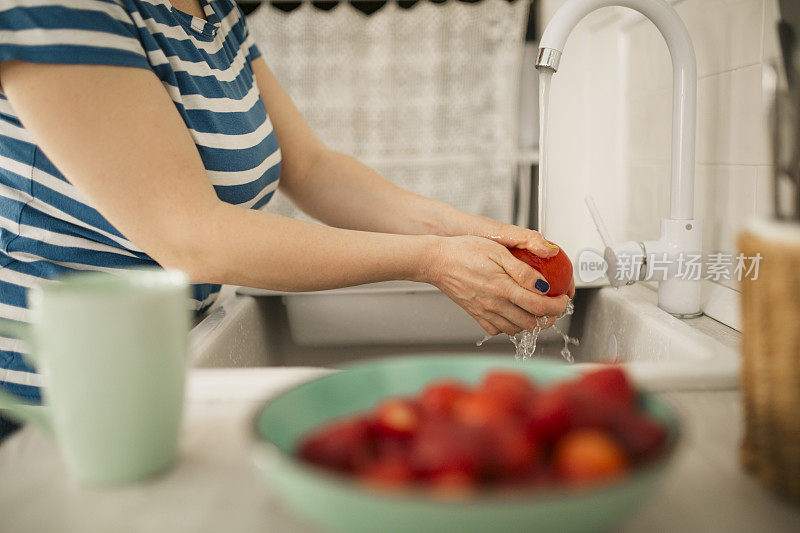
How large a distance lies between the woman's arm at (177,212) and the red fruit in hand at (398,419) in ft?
1.29

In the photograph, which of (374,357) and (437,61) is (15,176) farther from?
(437,61)

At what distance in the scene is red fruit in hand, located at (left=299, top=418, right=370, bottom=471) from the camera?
33 cm

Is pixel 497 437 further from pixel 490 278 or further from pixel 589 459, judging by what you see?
pixel 490 278

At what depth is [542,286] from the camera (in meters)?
Answer: 0.83

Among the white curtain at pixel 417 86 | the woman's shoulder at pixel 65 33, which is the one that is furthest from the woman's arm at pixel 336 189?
the white curtain at pixel 417 86

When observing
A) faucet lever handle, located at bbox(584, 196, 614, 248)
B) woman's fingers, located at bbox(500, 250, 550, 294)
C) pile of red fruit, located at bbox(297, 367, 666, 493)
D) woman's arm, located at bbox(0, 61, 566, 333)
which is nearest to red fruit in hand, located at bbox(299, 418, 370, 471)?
pile of red fruit, located at bbox(297, 367, 666, 493)

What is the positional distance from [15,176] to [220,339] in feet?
0.94

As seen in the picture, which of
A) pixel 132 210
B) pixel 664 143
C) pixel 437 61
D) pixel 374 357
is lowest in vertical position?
pixel 374 357

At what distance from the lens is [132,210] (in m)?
0.67

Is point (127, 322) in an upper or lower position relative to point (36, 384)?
upper

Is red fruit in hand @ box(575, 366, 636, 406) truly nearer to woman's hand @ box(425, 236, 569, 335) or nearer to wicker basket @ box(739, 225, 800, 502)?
wicker basket @ box(739, 225, 800, 502)

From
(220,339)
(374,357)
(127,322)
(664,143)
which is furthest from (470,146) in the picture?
(127,322)

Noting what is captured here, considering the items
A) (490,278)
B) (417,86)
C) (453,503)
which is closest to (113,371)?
(453,503)

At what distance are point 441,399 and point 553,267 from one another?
520mm
